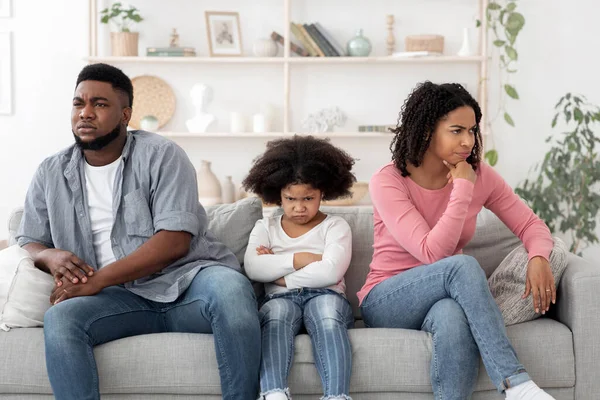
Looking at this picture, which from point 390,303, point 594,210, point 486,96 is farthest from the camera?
point 486,96

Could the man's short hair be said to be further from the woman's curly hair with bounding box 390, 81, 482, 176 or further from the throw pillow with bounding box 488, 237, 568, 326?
the throw pillow with bounding box 488, 237, 568, 326

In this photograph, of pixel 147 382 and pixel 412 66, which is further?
pixel 412 66

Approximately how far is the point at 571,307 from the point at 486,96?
2.68m

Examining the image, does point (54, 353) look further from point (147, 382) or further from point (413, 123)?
point (413, 123)

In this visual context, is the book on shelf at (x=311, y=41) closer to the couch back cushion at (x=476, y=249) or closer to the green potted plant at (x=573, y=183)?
the green potted plant at (x=573, y=183)

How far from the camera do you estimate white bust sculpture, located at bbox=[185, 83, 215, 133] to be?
475 centimetres

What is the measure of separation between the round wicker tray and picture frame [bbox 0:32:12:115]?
788 millimetres

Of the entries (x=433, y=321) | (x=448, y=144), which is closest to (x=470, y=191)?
(x=448, y=144)

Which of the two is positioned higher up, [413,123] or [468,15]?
[468,15]

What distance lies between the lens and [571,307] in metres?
2.26

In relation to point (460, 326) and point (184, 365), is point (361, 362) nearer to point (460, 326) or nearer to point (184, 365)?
point (460, 326)

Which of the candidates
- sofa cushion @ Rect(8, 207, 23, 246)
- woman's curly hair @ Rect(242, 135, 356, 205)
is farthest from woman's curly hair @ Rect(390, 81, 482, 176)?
sofa cushion @ Rect(8, 207, 23, 246)

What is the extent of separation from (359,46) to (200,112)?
1.05 meters

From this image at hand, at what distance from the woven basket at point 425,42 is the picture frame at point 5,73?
2.49 meters
